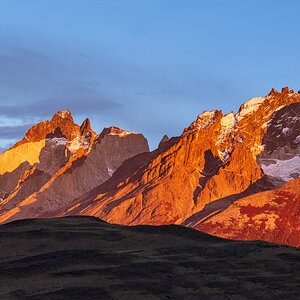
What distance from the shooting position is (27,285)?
46.5 m

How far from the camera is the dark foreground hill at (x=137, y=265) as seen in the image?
44.9m

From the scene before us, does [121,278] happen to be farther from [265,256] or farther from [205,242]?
[205,242]

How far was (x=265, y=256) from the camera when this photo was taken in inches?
2304

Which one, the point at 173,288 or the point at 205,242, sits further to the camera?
the point at 205,242

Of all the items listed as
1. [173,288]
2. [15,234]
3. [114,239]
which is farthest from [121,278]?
[15,234]

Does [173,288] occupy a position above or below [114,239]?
below

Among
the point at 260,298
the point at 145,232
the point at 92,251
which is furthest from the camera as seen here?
the point at 145,232

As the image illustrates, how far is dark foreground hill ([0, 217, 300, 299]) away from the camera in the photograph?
147ft

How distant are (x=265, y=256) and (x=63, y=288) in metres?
19.7

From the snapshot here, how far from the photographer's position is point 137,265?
51.8 metres

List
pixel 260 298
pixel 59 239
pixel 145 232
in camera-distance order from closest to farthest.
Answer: pixel 260 298, pixel 59 239, pixel 145 232

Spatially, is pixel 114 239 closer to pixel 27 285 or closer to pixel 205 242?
pixel 205 242

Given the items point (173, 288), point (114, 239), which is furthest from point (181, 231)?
point (173, 288)

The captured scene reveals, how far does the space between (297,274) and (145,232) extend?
23.7m
